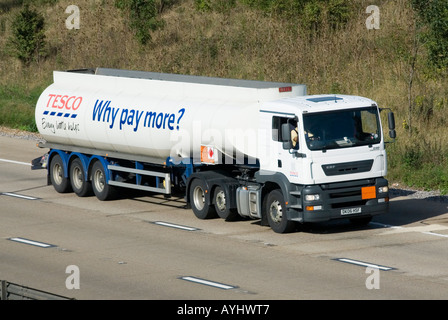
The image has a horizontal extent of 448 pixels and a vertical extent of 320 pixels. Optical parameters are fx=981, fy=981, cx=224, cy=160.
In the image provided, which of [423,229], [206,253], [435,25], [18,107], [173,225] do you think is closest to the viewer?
[206,253]

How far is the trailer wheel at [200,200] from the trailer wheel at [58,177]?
497 centimetres

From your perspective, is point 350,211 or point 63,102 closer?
point 350,211

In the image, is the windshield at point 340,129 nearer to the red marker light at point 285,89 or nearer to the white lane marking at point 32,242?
the red marker light at point 285,89

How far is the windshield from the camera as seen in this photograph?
1945cm

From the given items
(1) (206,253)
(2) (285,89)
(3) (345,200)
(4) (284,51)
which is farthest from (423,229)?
(4) (284,51)

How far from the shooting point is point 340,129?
1962 cm

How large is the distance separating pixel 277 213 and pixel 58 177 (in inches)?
313

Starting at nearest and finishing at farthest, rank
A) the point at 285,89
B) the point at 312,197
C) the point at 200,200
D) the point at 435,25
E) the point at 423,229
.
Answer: the point at 312,197 → the point at 423,229 → the point at 285,89 → the point at 200,200 → the point at 435,25

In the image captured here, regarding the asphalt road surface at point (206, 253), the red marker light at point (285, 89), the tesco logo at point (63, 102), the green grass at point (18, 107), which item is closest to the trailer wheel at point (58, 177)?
the asphalt road surface at point (206, 253)

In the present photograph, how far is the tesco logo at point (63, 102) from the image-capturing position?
81.1 ft

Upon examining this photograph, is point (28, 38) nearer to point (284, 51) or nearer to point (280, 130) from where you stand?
point (284, 51)

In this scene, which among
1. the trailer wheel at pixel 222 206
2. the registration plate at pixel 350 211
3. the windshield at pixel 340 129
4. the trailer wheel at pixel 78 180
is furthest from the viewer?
the trailer wheel at pixel 78 180
